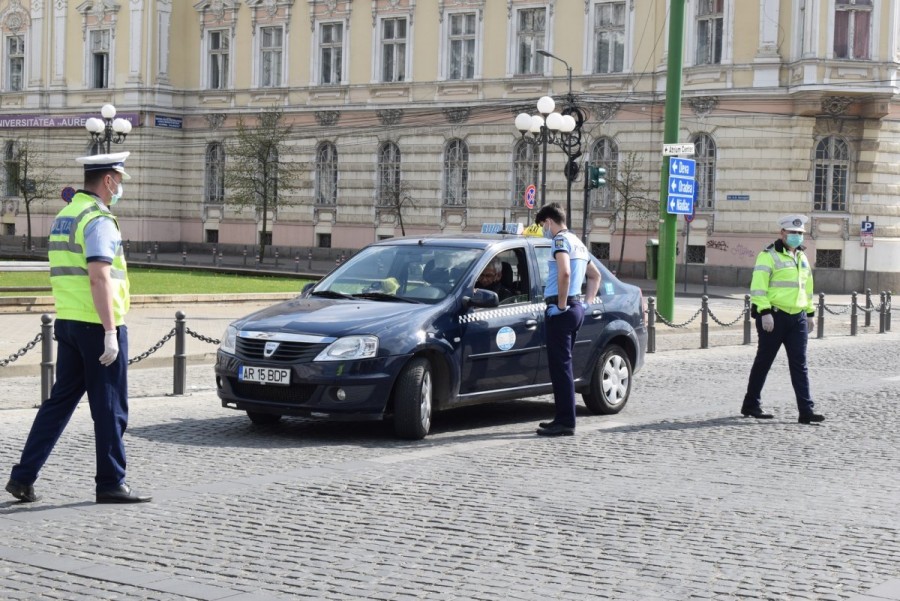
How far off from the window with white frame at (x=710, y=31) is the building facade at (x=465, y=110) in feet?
0.22

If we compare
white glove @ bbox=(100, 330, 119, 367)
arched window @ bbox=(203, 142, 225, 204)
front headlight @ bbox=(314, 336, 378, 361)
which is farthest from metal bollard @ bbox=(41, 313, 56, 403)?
arched window @ bbox=(203, 142, 225, 204)

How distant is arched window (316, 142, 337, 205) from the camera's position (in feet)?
171

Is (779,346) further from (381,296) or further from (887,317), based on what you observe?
(887,317)

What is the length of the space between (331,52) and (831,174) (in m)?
19.3

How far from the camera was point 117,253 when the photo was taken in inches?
323

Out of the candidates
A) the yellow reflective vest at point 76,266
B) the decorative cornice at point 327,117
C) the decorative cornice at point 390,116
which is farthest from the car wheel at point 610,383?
the decorative cornice at point 327,117

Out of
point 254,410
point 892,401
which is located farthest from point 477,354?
point 892,401

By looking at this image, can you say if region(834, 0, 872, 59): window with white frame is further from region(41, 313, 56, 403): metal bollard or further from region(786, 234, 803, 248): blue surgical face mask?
region(41, 313, 56, 403): metal bollard

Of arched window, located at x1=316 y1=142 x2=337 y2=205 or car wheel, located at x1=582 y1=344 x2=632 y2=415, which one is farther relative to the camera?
arched window, located at x1=316 y1=142 x2=337 y2=205

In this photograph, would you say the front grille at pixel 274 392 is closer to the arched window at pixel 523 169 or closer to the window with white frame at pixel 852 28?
the window with white frame at pixel 852 28

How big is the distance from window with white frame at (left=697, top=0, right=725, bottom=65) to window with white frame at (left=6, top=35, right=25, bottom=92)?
1177 inches

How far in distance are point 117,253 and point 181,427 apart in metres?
3.74

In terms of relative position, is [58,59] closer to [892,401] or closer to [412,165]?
[412,165]

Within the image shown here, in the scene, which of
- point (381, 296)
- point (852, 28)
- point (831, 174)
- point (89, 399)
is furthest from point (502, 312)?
point (852, 28)
